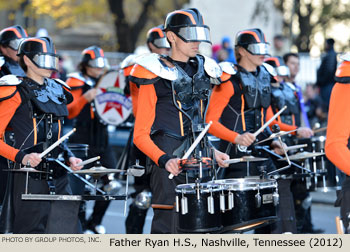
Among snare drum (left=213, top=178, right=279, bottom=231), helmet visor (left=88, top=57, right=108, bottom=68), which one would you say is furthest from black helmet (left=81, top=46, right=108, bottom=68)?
snare drum (left=213, top=178, right=279, bottom=231)

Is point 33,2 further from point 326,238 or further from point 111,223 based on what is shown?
point 326,238

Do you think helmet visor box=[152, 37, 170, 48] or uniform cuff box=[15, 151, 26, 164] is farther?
helmet visor box=[152, 37, 170, 48]

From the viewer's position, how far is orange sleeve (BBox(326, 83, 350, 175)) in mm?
5770

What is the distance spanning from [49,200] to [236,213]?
1614mm

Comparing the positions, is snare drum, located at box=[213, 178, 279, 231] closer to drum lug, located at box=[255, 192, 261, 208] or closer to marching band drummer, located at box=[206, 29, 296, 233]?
drum lug, located at box=[255, 192, 261, 208]

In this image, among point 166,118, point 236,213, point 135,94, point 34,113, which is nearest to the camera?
point 236,213

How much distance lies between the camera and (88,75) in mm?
11219

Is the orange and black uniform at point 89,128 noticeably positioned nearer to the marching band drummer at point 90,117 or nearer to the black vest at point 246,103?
the marching band drummer at point 90,117

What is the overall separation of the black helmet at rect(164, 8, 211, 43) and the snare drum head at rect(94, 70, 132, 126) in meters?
4.10

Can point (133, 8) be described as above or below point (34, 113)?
above

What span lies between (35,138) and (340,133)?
271 cm

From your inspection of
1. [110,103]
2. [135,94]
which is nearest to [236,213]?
[135,94]

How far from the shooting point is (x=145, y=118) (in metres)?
6.74

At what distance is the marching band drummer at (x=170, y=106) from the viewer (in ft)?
22.0
